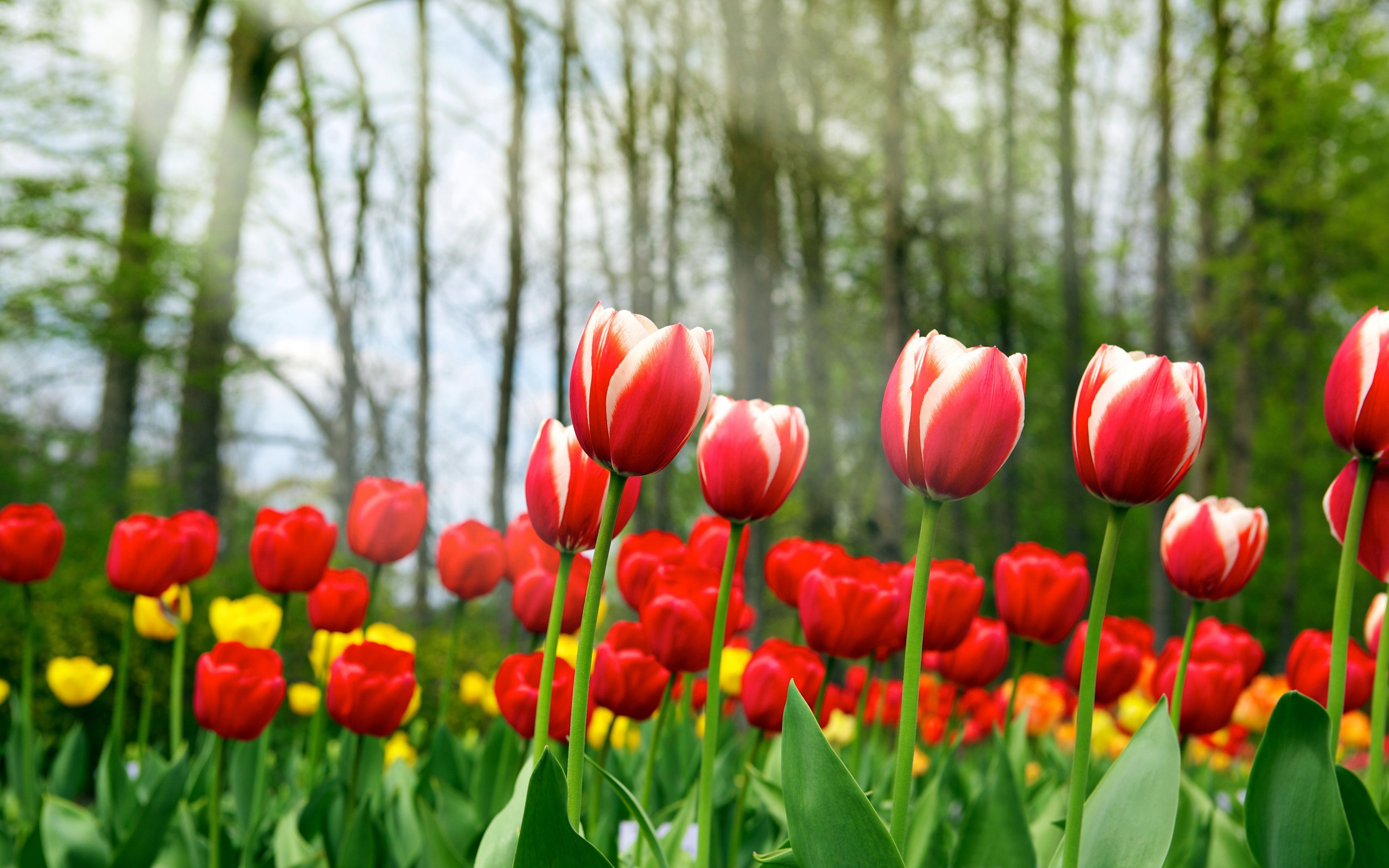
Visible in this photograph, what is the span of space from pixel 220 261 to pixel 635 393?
35.6 feet

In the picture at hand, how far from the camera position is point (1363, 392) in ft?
3.53

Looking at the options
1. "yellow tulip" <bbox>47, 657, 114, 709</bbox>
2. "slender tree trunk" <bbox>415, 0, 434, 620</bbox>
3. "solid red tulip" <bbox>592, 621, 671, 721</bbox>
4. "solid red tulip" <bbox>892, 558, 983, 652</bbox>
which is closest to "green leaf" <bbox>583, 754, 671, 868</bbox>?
"solid red tulip" <bbox>592, 621, 671, 721</bbox>

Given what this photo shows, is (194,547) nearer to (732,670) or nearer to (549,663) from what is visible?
(732,670)

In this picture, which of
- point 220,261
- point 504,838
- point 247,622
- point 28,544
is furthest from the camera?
point 220,261

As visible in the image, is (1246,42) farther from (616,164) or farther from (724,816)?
(724,816)

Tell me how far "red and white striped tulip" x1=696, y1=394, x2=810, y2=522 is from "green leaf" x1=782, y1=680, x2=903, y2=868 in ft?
1.08

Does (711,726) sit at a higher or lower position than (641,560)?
lower

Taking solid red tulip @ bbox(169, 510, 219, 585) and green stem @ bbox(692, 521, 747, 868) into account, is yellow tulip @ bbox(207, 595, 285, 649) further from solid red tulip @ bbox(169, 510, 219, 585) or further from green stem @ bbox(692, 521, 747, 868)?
green stem @ bbox(692, 521, 747, 868)

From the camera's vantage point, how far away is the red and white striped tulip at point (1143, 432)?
93 centimetres

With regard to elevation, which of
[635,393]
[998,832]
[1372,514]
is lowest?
[998,832]

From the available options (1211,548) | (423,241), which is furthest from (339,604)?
(423,241)

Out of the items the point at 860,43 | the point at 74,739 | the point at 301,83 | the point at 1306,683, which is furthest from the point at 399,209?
the point at 1306,683

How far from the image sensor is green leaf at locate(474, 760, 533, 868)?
3.26 feet

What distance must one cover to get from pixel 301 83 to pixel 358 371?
3.46 m
